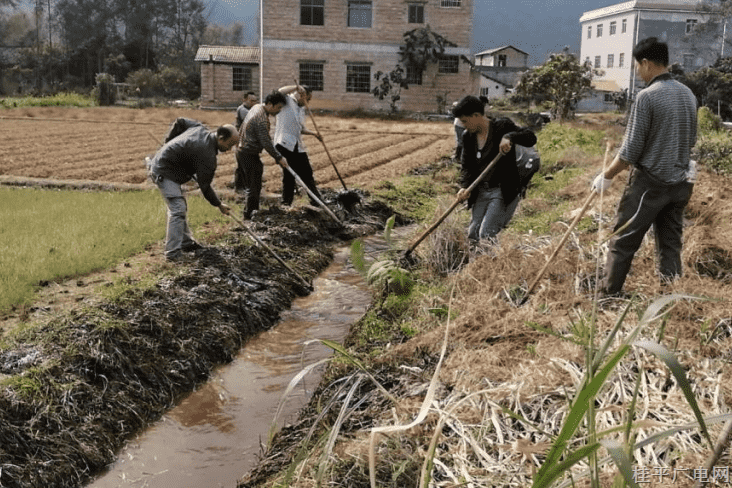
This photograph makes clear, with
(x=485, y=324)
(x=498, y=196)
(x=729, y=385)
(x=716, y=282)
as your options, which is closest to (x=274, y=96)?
(x=498, y=196)

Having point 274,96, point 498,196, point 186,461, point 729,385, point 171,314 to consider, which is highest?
point 274,96

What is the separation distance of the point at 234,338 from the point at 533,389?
2.99 meters

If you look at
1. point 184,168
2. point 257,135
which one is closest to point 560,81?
point 257,135

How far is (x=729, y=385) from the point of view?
3.24 m

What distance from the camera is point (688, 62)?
4422 cm

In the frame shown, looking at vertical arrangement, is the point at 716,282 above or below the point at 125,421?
above

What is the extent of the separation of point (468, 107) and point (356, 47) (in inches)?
997

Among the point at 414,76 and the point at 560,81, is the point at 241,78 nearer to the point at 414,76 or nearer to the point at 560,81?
the point at 414,76

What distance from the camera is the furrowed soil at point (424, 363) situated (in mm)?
3096

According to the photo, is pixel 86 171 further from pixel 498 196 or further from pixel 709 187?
pixel 709 187

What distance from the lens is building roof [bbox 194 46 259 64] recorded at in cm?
3131

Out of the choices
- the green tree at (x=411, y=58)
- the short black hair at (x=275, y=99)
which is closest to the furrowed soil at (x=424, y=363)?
the short black hair at (x=275, y=99)

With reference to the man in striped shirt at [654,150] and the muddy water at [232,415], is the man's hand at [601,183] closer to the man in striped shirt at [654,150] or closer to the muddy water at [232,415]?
the man in striped shirt at [654,150]

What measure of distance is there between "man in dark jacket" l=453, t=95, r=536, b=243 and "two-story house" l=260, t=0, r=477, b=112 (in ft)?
78.8
